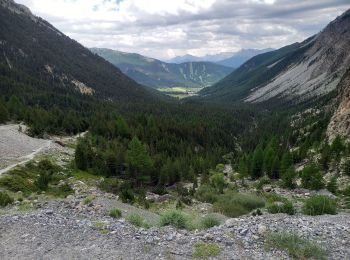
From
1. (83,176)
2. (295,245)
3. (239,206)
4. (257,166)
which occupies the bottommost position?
(257,166)

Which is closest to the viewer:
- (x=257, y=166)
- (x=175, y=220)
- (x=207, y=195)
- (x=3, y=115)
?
(x=175, y=220)

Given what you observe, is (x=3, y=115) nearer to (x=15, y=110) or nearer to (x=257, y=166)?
(x=15, y=110)

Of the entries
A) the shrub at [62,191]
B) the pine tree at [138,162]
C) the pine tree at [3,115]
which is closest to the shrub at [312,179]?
the pine tree at [138,162]

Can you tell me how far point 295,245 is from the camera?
1978cm

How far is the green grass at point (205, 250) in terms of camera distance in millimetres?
19672

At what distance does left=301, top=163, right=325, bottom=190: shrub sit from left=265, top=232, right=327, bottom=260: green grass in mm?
50280

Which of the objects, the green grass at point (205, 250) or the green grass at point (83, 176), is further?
the green grass at point (83, 176)

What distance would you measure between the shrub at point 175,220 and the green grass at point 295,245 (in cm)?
613

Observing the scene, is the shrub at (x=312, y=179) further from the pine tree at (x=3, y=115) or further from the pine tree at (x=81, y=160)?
the pine tree at (x=3, y=115)

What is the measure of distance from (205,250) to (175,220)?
5272mm

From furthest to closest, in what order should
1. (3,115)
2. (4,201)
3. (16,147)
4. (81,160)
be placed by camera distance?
(3,115), (16,147), (81,160), (4,201)

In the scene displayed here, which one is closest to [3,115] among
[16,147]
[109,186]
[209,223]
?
[16,147]

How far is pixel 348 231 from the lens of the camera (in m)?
22.4

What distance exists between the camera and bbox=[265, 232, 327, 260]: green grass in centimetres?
1930
